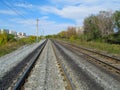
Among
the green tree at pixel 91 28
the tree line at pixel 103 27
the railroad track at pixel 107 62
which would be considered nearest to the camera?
the railroad track at pixel 107 62

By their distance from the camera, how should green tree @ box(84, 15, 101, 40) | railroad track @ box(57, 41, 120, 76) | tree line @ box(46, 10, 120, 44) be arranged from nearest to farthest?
railroad track @ box(57, 41, 120, 76)
tree line @ box(46, 10, 120, 44)
green tree @ box(84, 15, 101, 40)

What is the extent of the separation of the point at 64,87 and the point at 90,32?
196 ft

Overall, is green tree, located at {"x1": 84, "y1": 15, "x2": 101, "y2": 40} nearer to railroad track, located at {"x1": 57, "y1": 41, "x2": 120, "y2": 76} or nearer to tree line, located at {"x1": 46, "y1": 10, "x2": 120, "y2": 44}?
tree line, located at {"x1": 46, "y1": 10, "x2": 120, "y2": 44}

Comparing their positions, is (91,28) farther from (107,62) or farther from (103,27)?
(107,62)

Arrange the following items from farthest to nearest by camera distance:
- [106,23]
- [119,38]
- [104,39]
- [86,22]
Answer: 1. [86,22]
2. [106,23]
3. [104,39]
4. [119,38]

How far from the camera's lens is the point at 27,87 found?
303 inches

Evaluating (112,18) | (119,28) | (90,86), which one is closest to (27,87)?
(90,86)

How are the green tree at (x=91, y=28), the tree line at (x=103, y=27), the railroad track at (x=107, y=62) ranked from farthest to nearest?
the green tree at (x=91, y=28) → the tree line at (x=103, y=27) → the railroad track at (x=107, y=62)

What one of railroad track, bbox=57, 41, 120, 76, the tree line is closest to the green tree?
the tree line

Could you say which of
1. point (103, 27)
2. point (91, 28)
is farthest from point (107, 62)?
point (91, 28)

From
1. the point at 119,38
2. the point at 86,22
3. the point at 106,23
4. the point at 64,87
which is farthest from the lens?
the point at 86,22

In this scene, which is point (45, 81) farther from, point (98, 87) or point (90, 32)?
point (90, 32)

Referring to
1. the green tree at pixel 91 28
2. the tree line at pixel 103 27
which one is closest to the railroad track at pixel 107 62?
the tree line at pixel 103 27

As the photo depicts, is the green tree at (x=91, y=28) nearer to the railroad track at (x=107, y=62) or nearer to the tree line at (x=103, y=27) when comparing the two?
the tree line at (x=103, y=27)
